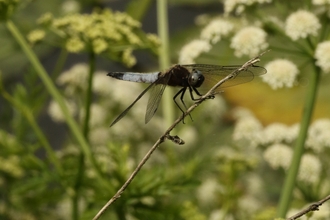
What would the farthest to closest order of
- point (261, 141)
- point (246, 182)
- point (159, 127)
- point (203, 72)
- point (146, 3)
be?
point (146, 3), point (246, 182), point (159, 127), point (261, 141), point (203, 72)

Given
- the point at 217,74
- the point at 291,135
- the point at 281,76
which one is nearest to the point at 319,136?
the point at 291,135

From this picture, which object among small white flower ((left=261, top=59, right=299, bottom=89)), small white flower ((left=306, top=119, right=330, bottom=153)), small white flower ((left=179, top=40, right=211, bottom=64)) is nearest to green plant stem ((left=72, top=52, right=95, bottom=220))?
small white flower ((left=179, top=40, right=211, bottom=64))

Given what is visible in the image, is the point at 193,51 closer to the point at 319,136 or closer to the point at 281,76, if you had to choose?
the point at 281,76

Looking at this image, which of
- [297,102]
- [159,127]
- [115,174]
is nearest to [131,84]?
[159,127]

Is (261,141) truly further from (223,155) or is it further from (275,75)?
(275,75)

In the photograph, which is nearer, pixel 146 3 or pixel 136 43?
pixel 136 43

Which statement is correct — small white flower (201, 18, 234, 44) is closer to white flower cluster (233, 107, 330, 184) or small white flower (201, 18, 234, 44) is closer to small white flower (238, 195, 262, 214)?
white flower cluster (233, 107, 330, 184)

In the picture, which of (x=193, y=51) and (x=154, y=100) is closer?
(x=154, y=100)
